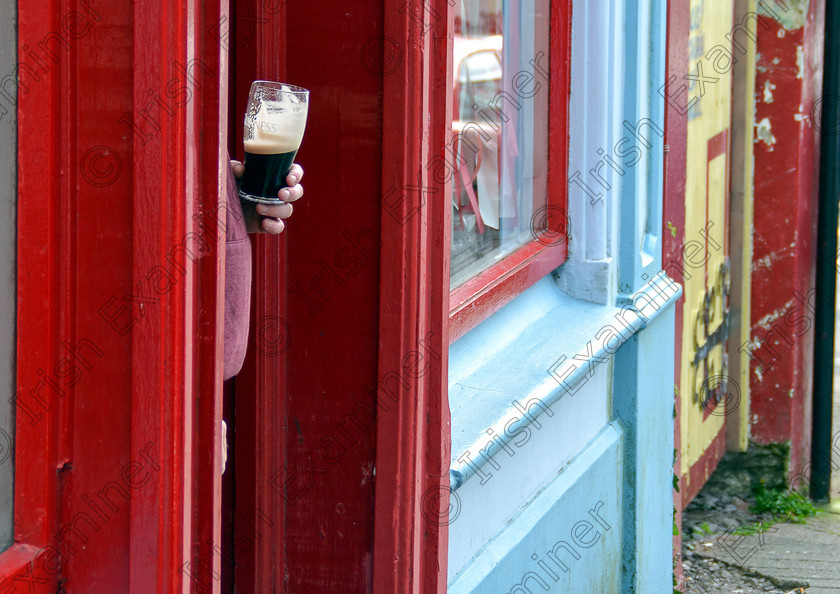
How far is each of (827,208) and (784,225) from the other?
0.95 ft

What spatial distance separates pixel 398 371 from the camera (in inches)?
73.1

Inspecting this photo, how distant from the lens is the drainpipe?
515 centimetres

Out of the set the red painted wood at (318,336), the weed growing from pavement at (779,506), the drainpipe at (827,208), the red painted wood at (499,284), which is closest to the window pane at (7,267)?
the red painted wood at (318,336)

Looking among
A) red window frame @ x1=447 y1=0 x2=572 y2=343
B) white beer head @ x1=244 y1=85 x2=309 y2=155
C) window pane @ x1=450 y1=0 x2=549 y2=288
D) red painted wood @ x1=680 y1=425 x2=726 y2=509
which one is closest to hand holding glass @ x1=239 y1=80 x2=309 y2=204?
white beer head @ x1=244 y1=85 x2=309 y2=155

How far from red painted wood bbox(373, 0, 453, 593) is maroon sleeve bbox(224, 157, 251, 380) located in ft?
1.10

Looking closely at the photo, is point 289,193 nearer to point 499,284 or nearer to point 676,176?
point 499,284

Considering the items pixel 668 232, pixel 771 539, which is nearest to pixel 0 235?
pixel 668 232

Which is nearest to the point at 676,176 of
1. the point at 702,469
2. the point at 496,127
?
the point at 496,127

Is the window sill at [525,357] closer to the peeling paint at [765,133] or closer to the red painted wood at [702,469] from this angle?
the red painted wood at [702,469]

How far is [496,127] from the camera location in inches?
122

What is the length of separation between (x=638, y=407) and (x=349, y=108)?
188 cm

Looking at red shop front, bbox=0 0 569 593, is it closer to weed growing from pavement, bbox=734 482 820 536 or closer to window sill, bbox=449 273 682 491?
window sill, bbox=449 273 682 491

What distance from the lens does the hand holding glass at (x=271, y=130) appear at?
1.51 meters

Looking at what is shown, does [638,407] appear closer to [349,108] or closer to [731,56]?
[349,108]
